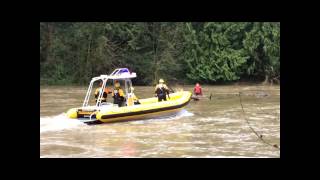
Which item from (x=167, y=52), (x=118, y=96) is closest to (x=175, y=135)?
(x=118, y=96)

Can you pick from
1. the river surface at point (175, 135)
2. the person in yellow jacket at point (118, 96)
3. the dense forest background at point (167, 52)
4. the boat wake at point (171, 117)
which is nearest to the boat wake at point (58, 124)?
the river surface at point (175, 135)

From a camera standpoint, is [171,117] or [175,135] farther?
[171,117]

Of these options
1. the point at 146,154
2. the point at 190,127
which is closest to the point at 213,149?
the point at 146,154

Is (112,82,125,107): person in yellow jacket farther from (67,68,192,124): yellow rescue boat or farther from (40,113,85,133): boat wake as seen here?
(40,113,85,133): boat wake

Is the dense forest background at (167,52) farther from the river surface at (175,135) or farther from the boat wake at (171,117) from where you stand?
the boat wake at (171,117)

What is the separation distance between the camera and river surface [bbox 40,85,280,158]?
349 inches

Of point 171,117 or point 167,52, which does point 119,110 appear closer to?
point 171,117

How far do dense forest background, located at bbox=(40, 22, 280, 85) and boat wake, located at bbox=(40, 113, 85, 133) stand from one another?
15.6 meters

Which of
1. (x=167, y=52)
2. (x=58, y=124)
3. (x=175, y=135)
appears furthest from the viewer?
(x=167, y=52)

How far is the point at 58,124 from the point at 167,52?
1712 centimetres

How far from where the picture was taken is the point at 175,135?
10.7m

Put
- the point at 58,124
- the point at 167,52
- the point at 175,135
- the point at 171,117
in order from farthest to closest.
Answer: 1. the point at 167,52
2. the point at 171,117
3. the point at 58,124
4. the point at 175,135

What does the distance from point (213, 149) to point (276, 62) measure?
19873 millimetres

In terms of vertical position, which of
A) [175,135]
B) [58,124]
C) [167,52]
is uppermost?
[167,52]
